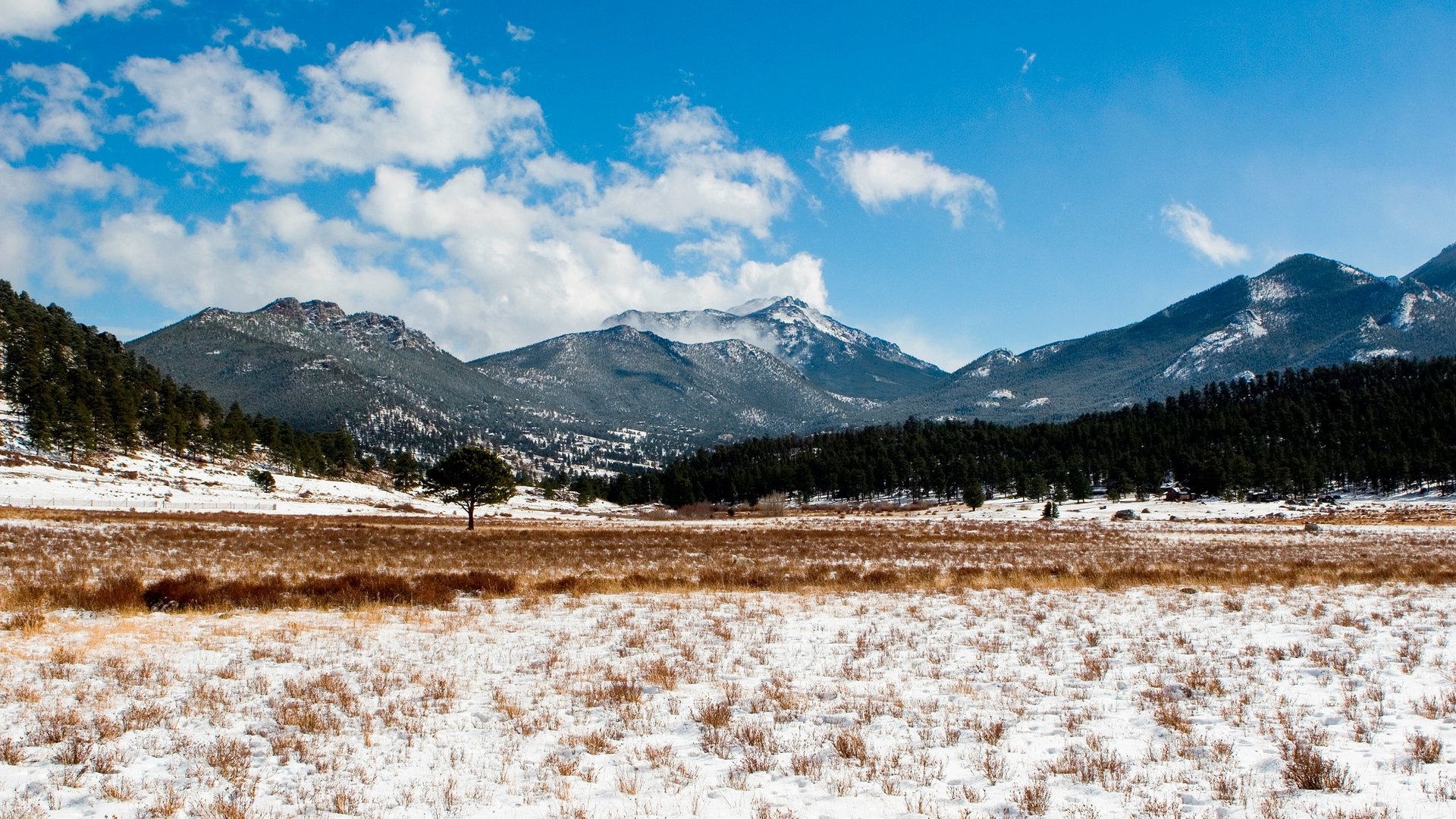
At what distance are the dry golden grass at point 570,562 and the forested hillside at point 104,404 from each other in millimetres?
60464

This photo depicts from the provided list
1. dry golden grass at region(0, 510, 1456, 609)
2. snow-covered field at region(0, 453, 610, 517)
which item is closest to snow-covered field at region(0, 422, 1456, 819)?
dry golden grass at region(0, 510, 1456, 609)

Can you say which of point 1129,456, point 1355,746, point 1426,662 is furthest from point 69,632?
point 1129,456

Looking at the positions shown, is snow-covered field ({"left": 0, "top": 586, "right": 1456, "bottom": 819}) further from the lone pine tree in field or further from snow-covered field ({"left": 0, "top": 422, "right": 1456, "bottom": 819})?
the lone pine tree in field

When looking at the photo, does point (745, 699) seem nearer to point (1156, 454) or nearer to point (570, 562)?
point (570, 562)

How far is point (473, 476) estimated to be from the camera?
6425 cm

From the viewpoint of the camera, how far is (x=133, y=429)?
104 meters

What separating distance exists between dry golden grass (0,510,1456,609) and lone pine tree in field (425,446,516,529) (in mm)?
14434

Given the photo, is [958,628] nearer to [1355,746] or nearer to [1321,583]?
[1355,746]

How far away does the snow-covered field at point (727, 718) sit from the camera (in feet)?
20.1

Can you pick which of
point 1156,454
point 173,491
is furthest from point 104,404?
point 1156,454

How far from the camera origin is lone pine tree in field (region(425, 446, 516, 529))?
64.6 meters

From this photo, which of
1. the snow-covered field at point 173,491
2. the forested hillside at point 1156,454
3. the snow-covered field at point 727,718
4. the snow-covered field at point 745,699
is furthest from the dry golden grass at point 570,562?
the forested hillside at point 1156,454

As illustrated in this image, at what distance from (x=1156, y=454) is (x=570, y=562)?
15592 cm

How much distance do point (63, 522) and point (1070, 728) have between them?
5119 centimetres
